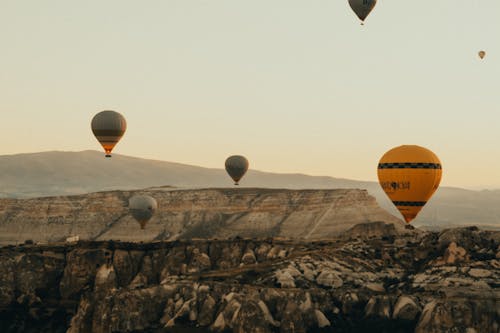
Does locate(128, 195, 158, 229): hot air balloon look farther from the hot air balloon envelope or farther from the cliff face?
the hot air balloon envelope

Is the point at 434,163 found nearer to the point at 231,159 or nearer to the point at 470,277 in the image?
the point at 470,277

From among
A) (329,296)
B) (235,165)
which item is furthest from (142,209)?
(329,296)

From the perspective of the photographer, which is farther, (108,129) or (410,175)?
(108,129)

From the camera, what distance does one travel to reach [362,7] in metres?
119

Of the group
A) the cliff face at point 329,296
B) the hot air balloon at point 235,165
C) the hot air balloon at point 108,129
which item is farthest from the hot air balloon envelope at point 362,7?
the hot air balloon at point 235,165

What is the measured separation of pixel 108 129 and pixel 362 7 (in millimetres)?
49265

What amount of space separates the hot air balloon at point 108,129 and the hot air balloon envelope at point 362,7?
47960 millimetres

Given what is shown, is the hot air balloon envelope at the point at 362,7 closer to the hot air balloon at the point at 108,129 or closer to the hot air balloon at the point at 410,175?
the hot air balloon at the point at 410,175

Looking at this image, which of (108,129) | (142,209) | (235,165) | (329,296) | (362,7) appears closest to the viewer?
(329,296)

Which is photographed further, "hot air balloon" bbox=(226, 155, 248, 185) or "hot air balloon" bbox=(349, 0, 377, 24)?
"hot air balloon" bbox=(226, 155, 248, 185)

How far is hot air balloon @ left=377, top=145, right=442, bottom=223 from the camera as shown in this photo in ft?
377

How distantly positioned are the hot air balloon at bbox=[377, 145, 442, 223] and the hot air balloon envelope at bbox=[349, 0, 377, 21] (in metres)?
16.9

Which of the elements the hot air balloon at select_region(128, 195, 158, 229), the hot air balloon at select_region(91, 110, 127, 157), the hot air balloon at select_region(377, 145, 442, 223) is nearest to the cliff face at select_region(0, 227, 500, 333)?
the hot air balloon at select_region(377, 145, 442, 223)

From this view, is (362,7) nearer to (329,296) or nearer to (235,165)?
(329,296)
